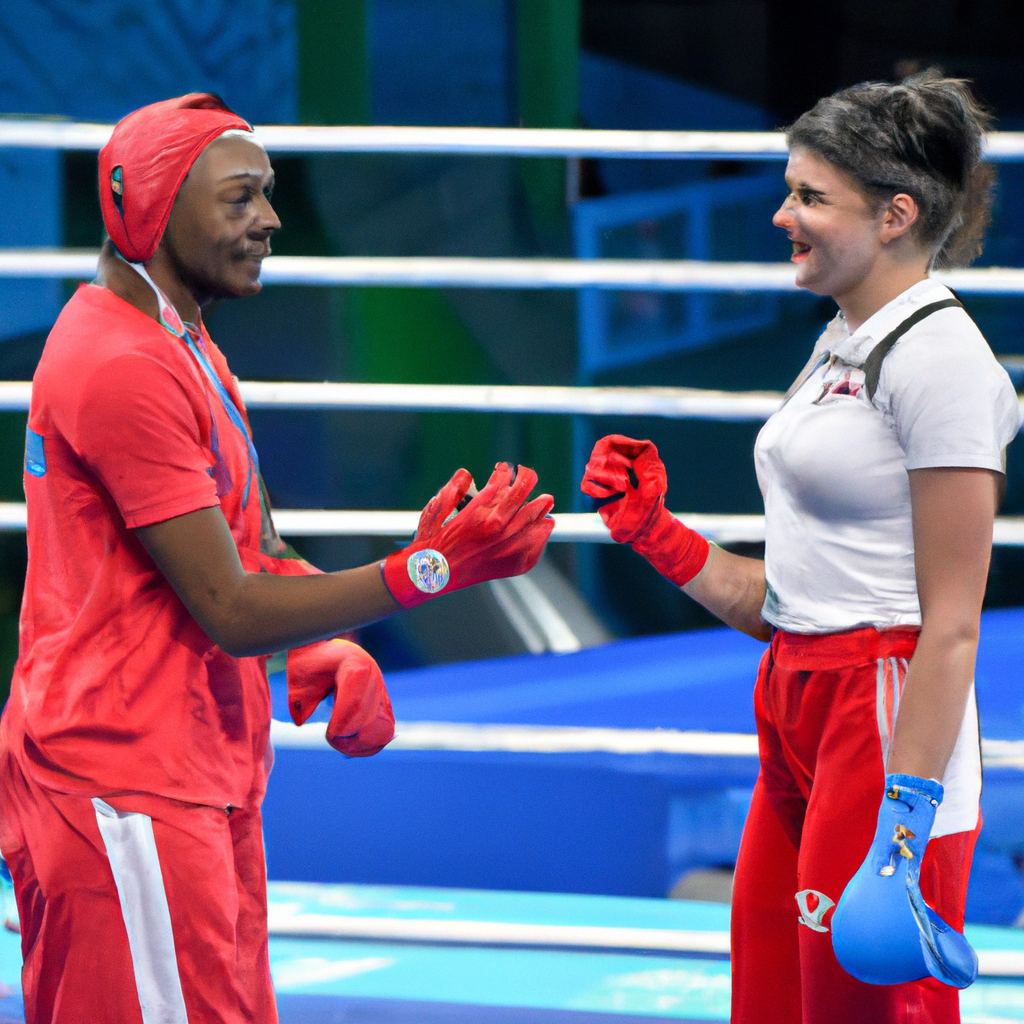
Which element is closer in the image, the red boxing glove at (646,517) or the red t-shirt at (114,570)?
the red t-shirt at (114,570)

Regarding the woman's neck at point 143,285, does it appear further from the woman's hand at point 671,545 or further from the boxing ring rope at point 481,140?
the boxing ring rope at point 481,140

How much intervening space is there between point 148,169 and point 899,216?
0.83 m

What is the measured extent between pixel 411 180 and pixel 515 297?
1.13ft

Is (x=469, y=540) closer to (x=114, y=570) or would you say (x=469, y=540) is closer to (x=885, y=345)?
(x=114, y=570)

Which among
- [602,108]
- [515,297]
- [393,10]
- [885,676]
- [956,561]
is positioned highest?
[393,10]

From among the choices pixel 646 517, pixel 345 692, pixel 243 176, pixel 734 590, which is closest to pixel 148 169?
pixel 243 176

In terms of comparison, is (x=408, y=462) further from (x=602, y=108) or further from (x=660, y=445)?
(x=602, y=108)

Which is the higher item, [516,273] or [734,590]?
[516,273]

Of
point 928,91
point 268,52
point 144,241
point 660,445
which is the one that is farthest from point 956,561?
point 268,52

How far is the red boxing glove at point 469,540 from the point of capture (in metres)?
1.40

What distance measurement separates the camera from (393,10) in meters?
2.74

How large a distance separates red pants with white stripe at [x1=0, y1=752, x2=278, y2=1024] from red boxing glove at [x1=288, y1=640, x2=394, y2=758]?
0.25 meters

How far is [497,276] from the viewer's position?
2555 mm

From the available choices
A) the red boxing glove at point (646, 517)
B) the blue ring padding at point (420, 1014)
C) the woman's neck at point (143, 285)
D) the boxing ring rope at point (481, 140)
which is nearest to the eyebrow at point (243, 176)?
the woman's neck at point (143, 285)
